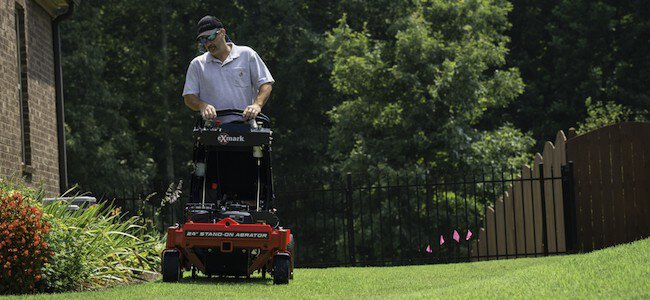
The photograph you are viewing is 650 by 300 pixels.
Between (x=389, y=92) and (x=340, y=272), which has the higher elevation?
(x=389, y=92)

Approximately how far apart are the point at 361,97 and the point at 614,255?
16376 mm

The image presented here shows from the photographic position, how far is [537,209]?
16328 millimetres

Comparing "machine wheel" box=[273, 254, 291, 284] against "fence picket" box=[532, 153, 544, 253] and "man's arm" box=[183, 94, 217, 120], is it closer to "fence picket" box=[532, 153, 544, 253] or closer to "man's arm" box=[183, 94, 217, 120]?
"man's arm" box=[183, 94, 217, 120]

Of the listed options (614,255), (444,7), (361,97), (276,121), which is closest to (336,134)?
(361,97)

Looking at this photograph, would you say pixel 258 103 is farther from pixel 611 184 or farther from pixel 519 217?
pixel 519 217

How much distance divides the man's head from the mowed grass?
1.85 meters

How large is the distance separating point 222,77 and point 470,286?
258 centimetres

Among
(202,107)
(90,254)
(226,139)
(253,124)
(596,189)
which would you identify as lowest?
(90,254)

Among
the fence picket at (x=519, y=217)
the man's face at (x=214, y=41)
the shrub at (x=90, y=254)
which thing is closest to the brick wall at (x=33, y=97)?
the shrub at (x=90, y=254)

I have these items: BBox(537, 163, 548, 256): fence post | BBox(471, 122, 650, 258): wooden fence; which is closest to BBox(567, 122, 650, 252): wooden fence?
BBox(471, 122, 650, 258): wooden fence

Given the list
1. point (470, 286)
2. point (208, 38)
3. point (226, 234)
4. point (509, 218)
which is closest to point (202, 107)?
point (208, 38)

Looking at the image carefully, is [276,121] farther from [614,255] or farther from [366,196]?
[614,255]

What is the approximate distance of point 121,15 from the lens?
36375mm

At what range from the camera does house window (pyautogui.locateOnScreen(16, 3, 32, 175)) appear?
14398mm
